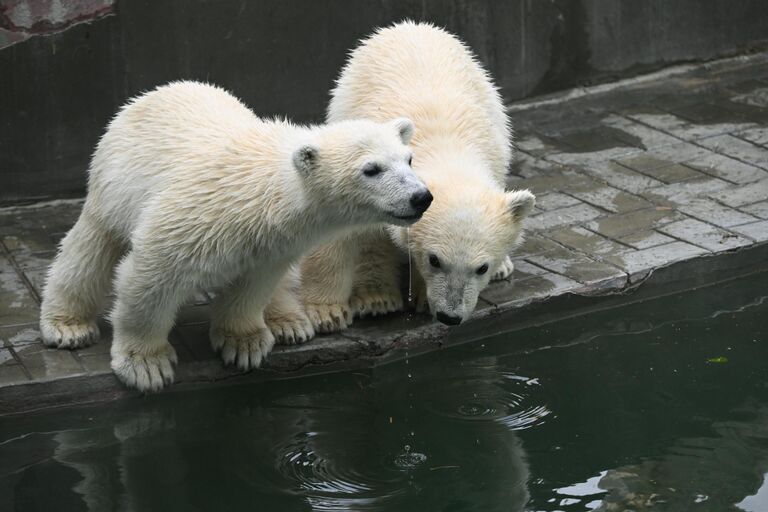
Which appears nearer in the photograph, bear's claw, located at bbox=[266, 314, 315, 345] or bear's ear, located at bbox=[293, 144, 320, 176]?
bear's ear, located at bbox=[293, 144, 320, 176]

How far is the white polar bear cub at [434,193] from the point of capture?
17.7 feet

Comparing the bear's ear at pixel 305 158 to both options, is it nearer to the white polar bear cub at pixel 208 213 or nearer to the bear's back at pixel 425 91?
the white polar bear cub at pixel 208 213

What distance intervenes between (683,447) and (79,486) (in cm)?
241

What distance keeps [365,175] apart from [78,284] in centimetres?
153

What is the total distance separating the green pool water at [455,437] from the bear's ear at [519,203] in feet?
2.49

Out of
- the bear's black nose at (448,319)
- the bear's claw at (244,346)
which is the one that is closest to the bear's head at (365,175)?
the bear's black nose at (448,319)

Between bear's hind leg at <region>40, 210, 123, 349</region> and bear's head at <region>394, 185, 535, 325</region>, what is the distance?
137 centimetres

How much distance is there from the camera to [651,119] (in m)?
8.39

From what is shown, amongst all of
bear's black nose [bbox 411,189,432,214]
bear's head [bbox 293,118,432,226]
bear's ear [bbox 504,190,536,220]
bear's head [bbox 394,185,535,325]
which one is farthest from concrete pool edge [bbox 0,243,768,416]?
bear's black nose [bbox 411,189,432,214]

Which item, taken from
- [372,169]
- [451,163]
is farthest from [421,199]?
[451,163]

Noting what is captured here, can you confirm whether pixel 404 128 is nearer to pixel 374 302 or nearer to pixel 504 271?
pixel 374 302

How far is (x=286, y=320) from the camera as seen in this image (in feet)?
18.7

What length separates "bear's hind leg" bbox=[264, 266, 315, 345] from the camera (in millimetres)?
5648

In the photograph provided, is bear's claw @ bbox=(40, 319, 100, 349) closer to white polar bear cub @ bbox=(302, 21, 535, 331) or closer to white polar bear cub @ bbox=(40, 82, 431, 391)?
white polar bear cub @ bbox=(40, 82, 431, 391)
